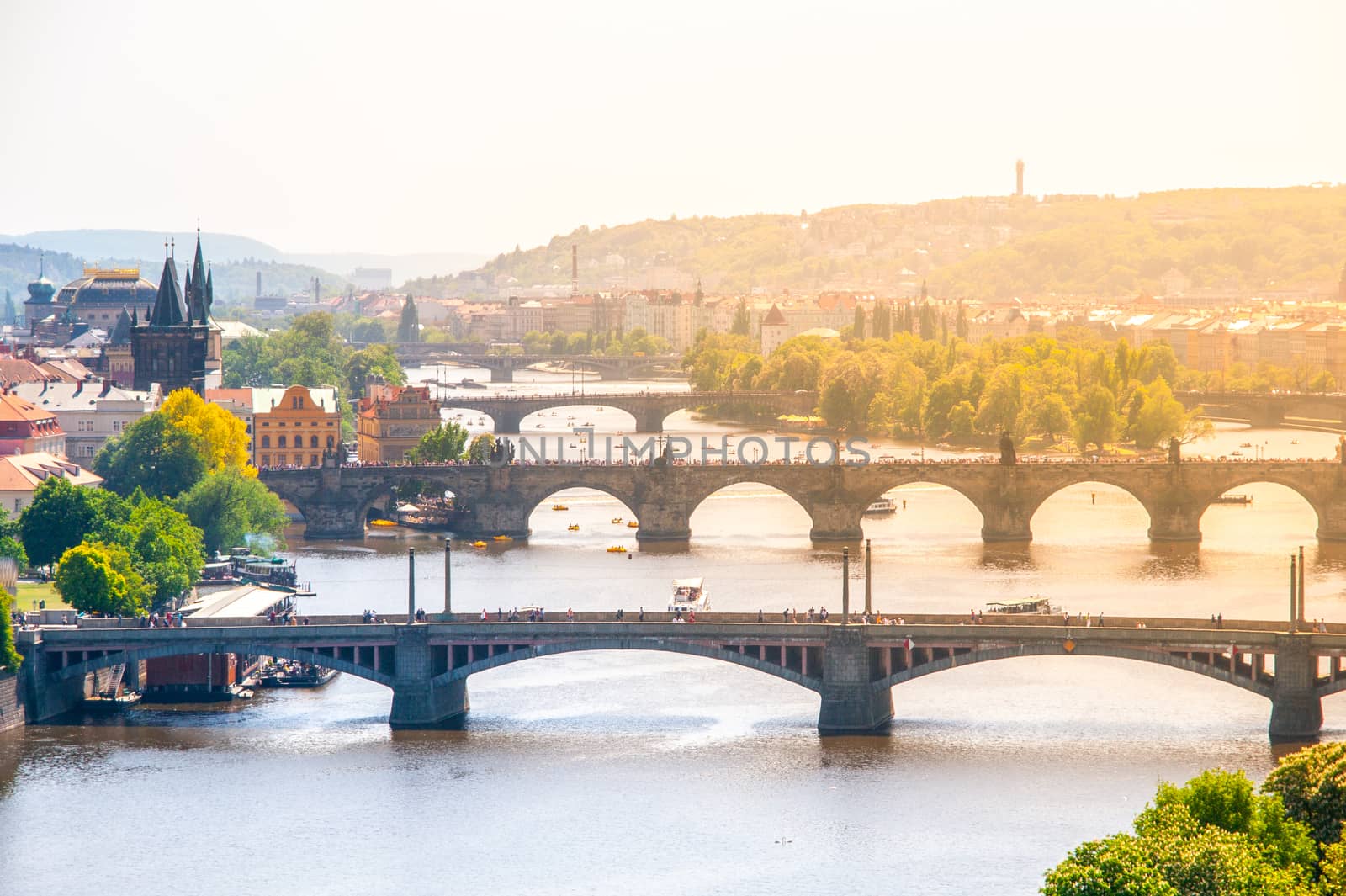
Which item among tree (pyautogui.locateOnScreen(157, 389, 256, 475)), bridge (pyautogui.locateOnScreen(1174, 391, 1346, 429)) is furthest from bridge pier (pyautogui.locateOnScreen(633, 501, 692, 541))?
bridge (pyautogui.locateOnScreen(1174, 391, 1346, 429))

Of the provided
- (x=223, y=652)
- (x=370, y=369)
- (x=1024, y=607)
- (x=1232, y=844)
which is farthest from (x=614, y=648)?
(x=370, y=369)

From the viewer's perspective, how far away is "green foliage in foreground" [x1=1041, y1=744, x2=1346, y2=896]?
2822 centimetres

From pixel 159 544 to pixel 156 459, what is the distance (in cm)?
1783

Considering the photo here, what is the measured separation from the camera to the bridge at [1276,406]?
376 ft

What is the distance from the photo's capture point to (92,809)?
138ft

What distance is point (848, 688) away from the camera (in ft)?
153

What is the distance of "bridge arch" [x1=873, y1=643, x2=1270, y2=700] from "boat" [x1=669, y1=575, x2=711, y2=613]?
10.2m

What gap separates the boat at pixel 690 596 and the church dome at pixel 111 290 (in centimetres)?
9088

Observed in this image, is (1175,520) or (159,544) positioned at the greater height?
(159,544)

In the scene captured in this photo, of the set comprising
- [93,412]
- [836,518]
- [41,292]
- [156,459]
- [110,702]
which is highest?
[41,292]

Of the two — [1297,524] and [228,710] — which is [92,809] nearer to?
[228,710]

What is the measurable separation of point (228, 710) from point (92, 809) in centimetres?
776

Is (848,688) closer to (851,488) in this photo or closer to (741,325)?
(851,488)

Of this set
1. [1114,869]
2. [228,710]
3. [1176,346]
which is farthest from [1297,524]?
[1176,346]
